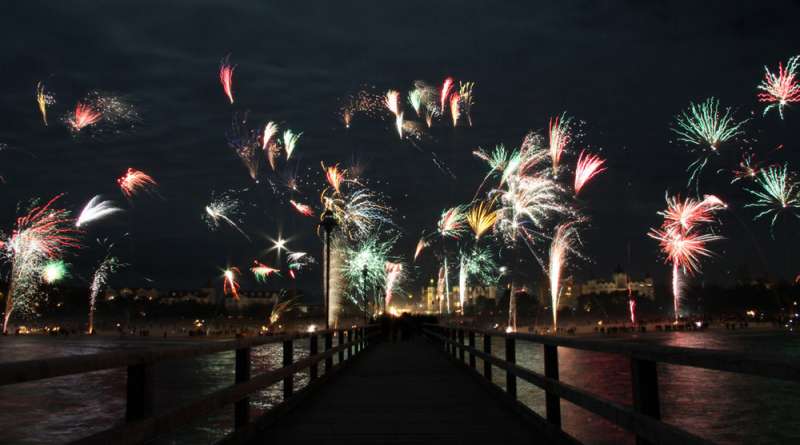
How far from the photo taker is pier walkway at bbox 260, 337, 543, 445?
7219mm

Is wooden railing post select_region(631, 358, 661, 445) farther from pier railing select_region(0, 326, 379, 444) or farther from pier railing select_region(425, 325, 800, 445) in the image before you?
pier railing select_region(0, 326, 379, 444)

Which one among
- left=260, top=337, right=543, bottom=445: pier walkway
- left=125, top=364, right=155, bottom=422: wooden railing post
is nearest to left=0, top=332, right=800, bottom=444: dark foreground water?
left=260, top=337, right=543, bottom=445: pier walkway

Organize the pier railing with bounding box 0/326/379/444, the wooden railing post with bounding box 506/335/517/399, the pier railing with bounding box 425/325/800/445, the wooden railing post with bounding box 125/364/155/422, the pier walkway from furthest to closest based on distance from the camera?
the wooden railing post with bounding box 506/335/517/399 → the pier walkway → the wooden railing post with bounding box 125/364/155/422 → the pier railing with bounding box 0/326/379/444 → the pier railing with bounding box 425/325/800/445

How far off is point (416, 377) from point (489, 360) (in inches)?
137

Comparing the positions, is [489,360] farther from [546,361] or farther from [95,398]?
[95,398]

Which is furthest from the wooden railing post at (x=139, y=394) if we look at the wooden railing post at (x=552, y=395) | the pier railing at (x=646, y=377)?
the wooden railing post at (x=552, y=395)

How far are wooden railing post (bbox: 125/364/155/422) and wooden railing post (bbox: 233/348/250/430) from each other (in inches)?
94.5

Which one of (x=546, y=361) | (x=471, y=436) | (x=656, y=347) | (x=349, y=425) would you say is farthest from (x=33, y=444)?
(x=656, y=347)

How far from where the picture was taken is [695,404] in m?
21.3

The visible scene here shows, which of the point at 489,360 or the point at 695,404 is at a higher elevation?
the point at 489,360

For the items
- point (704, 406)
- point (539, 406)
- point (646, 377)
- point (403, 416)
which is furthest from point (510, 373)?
point (704, 406)

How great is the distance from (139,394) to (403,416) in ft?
15.8

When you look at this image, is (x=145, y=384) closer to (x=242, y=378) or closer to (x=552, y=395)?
(x=242, y=378)

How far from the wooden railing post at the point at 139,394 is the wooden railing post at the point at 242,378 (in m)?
2.40
